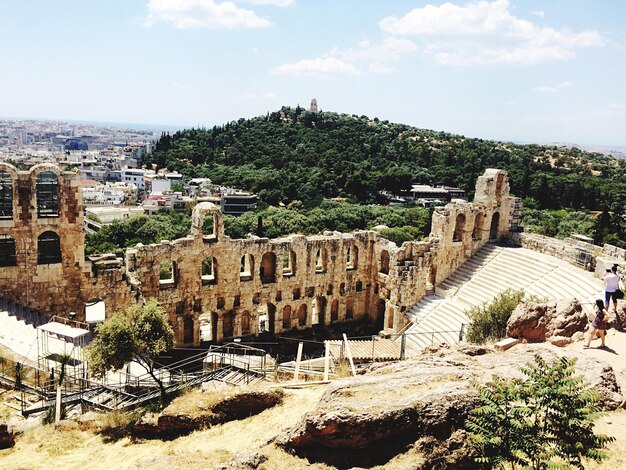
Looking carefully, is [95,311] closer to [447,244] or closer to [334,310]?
[334,310]

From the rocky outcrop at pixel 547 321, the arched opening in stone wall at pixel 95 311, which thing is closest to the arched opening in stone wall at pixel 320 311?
the arched opening in stone wall at pixel 95 311

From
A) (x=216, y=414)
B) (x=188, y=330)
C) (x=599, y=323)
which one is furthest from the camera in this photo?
(x=188, y=330)

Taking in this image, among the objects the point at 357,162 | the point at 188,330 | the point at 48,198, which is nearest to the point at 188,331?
the point at 188,330

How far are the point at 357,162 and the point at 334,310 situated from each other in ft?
246

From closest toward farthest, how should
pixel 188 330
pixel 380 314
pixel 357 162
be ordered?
pixel 188 330 → pixel 380 314 → pixel 357 162

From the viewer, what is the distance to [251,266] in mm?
32812

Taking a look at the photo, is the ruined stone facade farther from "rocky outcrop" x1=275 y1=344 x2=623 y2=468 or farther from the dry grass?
"rocky outcrop" x1=275 y1=344 x2=623 y2=468

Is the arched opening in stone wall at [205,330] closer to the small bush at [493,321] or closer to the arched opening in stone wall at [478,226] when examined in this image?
the small bush at [493,321]

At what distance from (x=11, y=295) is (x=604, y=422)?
86.0ft

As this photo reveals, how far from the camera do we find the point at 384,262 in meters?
36.7

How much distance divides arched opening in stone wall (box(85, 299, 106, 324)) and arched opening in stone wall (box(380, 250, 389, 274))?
733 inches

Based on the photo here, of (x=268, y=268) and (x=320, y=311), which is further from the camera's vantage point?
(x=320, y=311)

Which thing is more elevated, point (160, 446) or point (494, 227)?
point (494, 227)

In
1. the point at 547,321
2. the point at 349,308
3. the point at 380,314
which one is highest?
the point at 547,321
